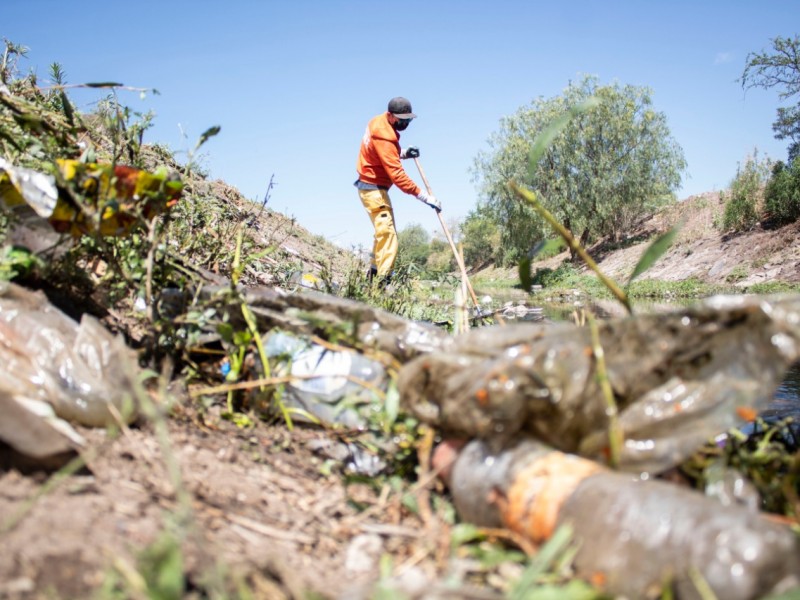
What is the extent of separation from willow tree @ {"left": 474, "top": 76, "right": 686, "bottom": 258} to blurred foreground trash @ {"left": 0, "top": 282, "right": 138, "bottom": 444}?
2926 centimetres

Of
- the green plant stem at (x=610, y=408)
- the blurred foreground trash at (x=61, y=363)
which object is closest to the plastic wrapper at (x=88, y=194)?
the blurred foreground trash at (x=61, y=363)

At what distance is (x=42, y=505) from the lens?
4.32 ft

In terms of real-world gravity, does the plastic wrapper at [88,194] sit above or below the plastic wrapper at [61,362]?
above

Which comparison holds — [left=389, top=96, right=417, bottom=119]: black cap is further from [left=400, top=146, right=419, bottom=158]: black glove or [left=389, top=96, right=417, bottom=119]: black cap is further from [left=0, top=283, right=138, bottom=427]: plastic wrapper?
[left=0, top=283, right=138, bottom=427]: plastic wrapper

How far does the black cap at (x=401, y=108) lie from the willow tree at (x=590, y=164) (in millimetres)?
24247

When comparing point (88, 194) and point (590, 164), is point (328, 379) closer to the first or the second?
point (88, 194)

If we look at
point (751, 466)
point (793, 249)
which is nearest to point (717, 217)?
point (793, 249)

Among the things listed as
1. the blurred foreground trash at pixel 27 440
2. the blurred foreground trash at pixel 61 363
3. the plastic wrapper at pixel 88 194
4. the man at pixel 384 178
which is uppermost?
the man at pixel 384 178

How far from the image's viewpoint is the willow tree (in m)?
30.6

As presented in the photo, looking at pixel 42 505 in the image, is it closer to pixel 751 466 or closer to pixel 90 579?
pixel 90 579

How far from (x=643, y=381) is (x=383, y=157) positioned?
5.23 m

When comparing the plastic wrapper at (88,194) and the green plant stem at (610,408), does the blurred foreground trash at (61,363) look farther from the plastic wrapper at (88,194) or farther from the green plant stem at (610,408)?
the green plant stem at (610,408)

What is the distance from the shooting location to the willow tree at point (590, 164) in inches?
1205

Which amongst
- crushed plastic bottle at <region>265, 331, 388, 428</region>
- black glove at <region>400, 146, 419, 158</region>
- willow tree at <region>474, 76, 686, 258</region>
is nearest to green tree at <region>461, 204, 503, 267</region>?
willow tree at <region>474, 76, 686, 258</region>
